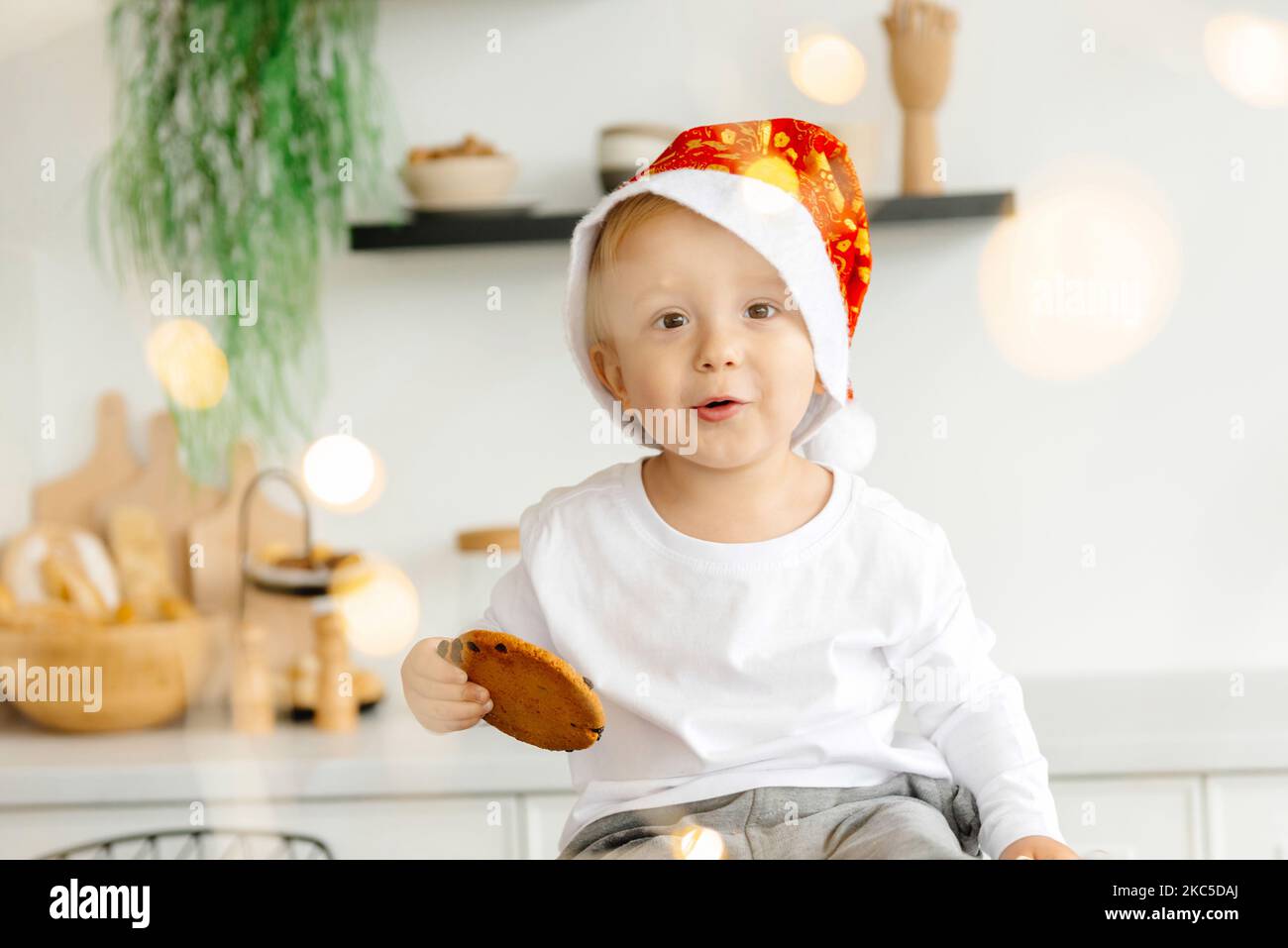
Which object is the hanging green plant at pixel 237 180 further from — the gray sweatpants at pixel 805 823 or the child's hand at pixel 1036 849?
the child's hand at pixel 1036 849

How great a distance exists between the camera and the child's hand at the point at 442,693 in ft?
1.81

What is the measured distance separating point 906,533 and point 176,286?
0.50 m

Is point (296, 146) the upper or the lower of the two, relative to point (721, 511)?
upper

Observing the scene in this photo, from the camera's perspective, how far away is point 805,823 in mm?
555

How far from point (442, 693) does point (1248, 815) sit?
0.46 meters

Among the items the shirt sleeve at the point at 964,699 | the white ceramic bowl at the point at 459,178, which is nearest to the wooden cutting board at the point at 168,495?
the white ceramic bowl at the point at 459,178

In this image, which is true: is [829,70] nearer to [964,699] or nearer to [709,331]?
[709,331]

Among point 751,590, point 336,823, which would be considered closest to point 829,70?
point 751,590

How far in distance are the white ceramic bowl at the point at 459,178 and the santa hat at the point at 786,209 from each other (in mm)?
180

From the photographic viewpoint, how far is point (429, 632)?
2.30 ft

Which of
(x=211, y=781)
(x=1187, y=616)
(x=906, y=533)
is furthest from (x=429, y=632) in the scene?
(x=1187, y=616)
